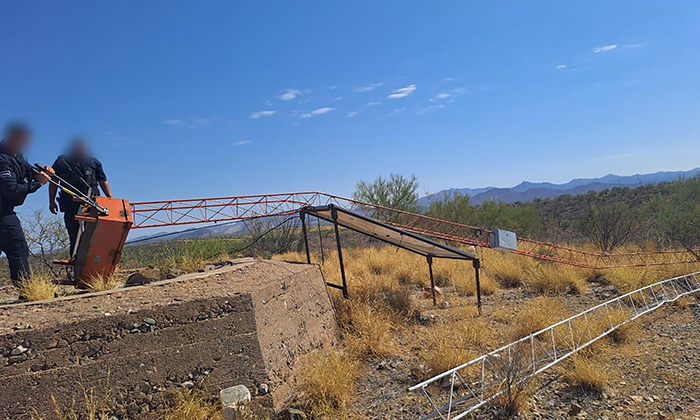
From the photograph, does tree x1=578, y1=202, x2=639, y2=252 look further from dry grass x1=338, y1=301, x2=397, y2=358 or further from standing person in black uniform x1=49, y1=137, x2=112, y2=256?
standing person in black uniform x1=49, y1=137, x2=112, y2=256

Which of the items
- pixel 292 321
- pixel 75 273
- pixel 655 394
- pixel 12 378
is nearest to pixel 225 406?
pixel 292 321

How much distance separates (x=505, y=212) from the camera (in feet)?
73.8

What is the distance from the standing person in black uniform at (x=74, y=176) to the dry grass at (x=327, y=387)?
3.74 m

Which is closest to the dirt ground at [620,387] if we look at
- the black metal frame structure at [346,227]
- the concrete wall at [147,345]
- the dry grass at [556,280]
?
the concrete wall at [147,345]

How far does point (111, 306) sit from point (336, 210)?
158 inches

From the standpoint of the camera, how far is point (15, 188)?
474cm

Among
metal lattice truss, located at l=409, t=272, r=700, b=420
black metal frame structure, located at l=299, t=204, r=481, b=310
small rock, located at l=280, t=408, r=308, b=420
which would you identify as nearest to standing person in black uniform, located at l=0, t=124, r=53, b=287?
small rock, located at l=280, t=408, r=308, b=420

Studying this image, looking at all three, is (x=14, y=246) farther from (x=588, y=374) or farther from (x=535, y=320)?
(x=535, y=320)

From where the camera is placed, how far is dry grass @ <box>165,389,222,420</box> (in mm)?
4062

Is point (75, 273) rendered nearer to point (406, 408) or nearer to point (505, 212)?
point (406, 408)

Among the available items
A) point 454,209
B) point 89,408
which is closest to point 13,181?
point 89,408

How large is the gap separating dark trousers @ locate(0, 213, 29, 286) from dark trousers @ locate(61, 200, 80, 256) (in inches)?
23.4

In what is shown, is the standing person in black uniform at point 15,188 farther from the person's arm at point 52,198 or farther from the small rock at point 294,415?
the small rock at point 294,415

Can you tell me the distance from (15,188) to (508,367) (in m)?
6.15
